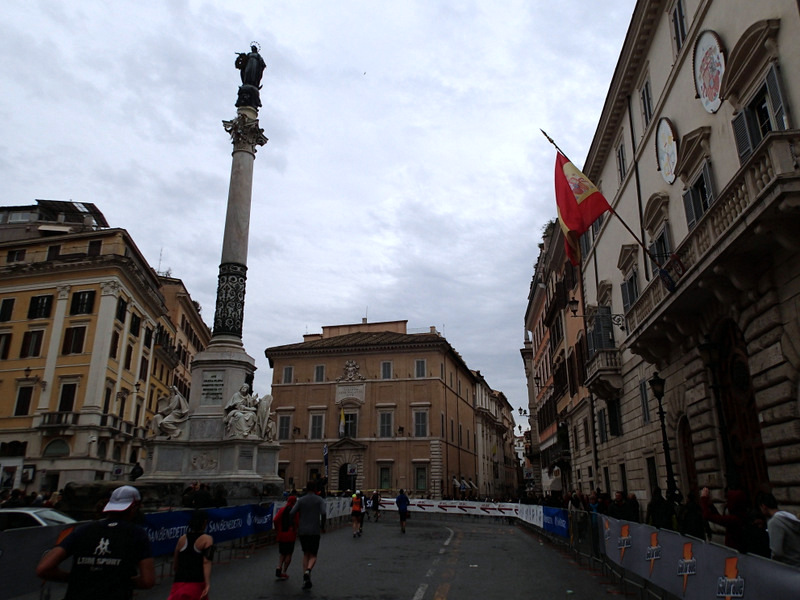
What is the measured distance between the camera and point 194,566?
560cm

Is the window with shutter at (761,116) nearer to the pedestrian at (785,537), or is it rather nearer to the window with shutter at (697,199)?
the window with shutter at (697,199)

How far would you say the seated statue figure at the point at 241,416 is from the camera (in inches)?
804

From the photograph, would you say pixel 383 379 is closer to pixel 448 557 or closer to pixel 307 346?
pixel 307 346

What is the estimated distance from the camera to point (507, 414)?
109562 mm

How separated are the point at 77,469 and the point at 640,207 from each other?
111ft

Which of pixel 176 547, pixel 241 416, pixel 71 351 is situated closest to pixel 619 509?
pixel 176 547

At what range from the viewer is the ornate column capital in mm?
A: 24906

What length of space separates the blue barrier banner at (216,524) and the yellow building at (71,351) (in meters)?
25.5

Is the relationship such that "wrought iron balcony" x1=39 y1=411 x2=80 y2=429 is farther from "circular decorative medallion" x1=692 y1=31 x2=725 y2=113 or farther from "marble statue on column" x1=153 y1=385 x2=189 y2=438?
"circular decorative medallion" x1=692 y1=31 x2=725 y2=113

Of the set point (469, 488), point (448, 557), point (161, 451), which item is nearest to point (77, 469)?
point (161, 451)

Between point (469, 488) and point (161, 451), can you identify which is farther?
point (469, 488)

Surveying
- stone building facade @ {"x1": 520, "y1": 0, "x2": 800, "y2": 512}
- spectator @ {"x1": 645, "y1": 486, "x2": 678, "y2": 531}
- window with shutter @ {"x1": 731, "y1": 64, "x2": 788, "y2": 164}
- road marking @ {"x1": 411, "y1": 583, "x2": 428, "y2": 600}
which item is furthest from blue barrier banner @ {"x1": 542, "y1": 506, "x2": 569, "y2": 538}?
window with shutter @ {"x1": 731, "y1": 64, "x2": 788, "y2": 164}

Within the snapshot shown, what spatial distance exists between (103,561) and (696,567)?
621cm

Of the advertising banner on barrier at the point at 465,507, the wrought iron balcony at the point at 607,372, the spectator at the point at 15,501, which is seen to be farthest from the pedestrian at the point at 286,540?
the advertising banner on barrier at the point at 465,507
